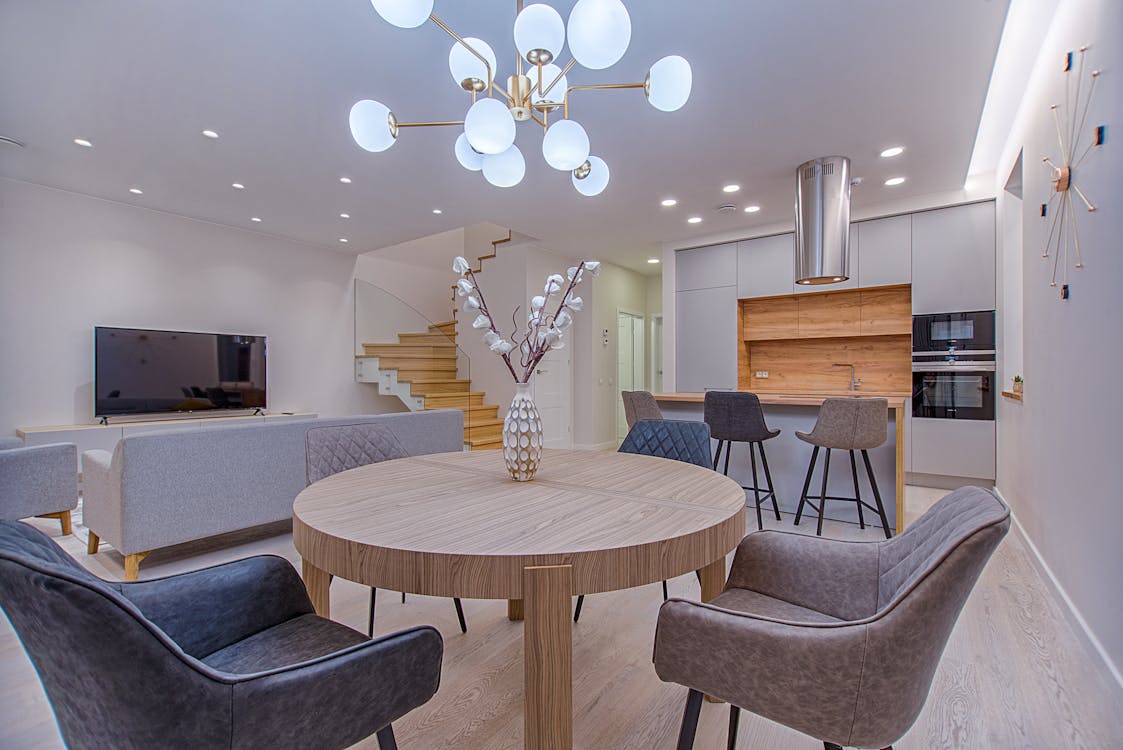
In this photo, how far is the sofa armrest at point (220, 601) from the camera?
106 centimetres

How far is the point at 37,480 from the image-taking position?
9.67 feet

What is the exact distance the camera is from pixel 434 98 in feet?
9.80

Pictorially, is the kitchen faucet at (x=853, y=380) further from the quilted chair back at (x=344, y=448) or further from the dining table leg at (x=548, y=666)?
the dining table leg at (x=548, y=666)

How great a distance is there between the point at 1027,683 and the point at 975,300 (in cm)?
366

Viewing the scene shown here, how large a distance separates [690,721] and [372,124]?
2.06 meters

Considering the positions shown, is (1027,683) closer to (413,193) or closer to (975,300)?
(975,300)

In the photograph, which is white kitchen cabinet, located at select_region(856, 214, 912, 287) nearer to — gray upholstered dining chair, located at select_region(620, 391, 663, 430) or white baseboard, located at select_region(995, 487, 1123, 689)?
white baseboard, located at select_region(995, 487, 1123, 689)

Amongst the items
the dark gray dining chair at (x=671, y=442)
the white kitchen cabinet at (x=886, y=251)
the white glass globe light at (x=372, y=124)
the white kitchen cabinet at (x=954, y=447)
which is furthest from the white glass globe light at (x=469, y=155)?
the white kitchen cabinet at (x=954, y=447)

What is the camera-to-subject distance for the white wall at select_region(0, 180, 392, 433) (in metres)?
4.41

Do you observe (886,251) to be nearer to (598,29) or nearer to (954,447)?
(954,447)

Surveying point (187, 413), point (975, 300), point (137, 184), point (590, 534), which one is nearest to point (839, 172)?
point (975, 300)

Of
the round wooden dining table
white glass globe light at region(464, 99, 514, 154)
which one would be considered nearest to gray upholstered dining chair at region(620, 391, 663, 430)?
the round wooden dining table

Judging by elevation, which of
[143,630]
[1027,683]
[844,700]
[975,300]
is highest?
[975,300]

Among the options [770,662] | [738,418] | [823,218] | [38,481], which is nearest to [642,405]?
[738,418]
